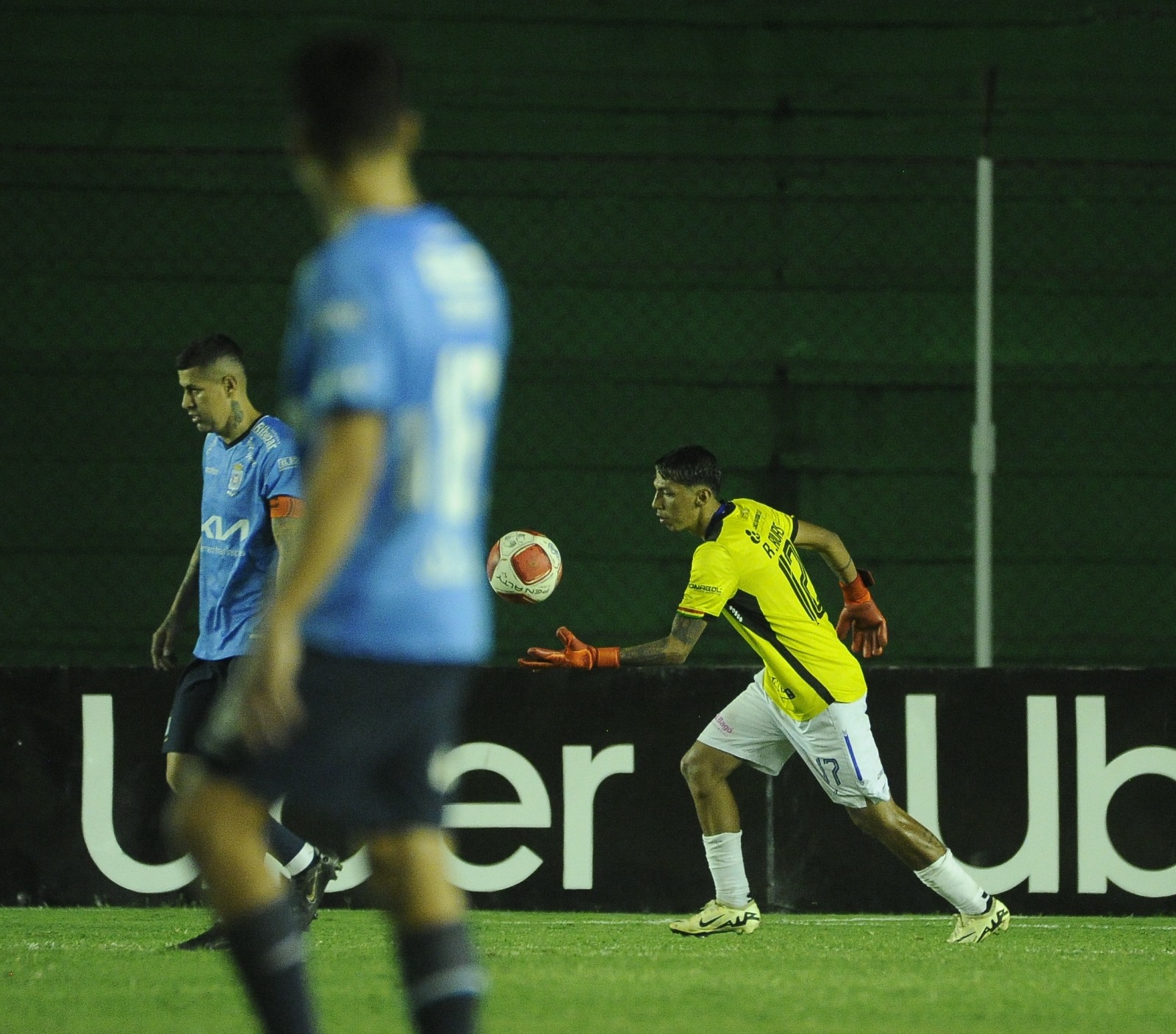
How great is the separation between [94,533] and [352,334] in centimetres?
650

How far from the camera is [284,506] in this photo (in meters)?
5.43

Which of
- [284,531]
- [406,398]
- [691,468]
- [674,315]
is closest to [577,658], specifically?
[691,468]

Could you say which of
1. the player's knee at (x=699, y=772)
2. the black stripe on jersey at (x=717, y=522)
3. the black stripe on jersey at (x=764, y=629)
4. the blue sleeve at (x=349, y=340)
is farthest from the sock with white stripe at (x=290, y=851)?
the blue sleeve at (x=349, y=340)

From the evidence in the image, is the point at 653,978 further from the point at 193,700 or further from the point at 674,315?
the point at 674,315

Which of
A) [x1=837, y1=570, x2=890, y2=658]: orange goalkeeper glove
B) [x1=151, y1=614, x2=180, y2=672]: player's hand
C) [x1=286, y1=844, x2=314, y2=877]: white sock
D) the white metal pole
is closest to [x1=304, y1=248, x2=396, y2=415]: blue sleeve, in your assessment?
[x1=286, y1=844, x2=314, y2=877]: white sock

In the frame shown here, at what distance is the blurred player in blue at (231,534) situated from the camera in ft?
18.0

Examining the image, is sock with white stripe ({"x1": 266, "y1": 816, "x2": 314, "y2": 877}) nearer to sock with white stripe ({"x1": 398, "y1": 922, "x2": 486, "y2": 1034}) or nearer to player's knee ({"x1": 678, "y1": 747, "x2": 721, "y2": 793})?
player's knee ({"x1": 678, "y1": 747, "x2": 721, "y2": 793})

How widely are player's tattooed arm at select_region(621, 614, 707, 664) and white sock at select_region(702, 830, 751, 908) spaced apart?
0.63m

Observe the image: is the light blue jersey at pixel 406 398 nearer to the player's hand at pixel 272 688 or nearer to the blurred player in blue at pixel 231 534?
the player's hand at pixel 272 688

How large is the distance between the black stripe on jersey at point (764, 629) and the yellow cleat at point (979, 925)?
83 centimetres

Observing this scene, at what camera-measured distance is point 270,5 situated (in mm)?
9109

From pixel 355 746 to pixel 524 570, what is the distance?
4.16 m

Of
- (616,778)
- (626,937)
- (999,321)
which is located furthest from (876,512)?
(626,937)

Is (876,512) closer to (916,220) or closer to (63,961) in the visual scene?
(916,220)
